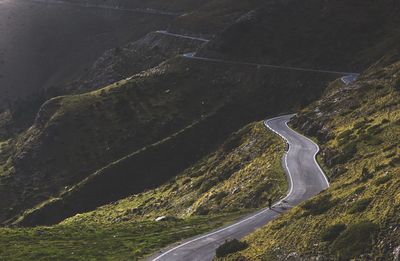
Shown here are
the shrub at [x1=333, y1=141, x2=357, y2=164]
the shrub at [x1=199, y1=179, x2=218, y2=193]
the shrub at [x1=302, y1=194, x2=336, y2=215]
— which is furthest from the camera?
the shrub at [x1=199, y1=179, x2=218, y2=193]

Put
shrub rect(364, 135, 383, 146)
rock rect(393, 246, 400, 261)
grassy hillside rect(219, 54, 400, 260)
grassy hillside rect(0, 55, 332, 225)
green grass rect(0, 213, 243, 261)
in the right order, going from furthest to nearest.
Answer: grassy hillside rect(0, 55, 332, 225)
shrub rect(364, 135, 383, 146)
green grass rect(0, 213, 243, 261)
grassy hillside rect(219, 54, 400, 260)
rock rect(393, 246, 400, 261)

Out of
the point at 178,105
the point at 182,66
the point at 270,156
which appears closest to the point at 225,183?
the point at 270,156

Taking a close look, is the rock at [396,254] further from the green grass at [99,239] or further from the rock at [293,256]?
the green grass at [99,239]

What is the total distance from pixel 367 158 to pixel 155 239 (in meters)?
18.5

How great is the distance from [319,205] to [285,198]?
48.5 ft

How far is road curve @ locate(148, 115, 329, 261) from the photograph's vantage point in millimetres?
31766

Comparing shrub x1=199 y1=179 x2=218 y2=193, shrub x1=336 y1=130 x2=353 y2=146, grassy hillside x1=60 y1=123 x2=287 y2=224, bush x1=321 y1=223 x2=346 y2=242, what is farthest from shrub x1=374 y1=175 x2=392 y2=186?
shrub x1=199 y1=179 x2=218 y2=193

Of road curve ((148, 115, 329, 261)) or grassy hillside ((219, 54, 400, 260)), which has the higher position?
grassy hillside ((219, 54, 400, 260))

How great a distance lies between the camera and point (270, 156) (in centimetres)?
5853

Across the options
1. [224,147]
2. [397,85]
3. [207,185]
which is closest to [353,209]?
[207,185]

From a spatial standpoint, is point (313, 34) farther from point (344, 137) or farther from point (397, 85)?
point (344, 137)

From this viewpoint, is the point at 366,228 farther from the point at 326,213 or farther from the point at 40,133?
the point at 40,133

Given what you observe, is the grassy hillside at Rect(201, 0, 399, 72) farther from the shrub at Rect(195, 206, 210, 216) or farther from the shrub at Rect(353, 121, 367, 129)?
the shrub at Rect(195, 206, 210, 216)

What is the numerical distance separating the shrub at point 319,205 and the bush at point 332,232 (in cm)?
344
